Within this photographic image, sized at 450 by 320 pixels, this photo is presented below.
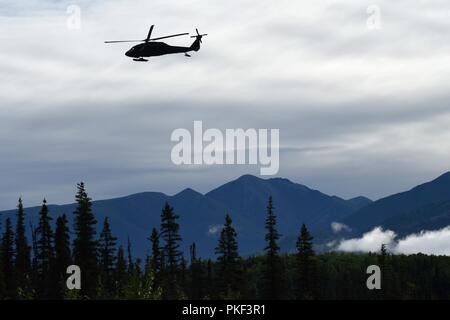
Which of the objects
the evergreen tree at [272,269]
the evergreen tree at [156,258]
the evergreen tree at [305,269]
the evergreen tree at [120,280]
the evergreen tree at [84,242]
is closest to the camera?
the evergreen tree at [120,280]

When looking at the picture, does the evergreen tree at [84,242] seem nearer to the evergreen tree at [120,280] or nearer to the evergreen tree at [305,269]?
the evergreen tree at [120,280]

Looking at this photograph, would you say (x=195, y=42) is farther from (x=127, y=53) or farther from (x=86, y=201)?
(x=86, y=201)

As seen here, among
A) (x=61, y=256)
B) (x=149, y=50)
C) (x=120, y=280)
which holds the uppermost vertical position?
(x=149, y=50)

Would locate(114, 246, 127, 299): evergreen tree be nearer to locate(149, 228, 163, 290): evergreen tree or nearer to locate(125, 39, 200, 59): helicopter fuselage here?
locate(149, 228, 163, 290): evergreen tree

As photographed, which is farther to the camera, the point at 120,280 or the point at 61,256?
the point at 61,256

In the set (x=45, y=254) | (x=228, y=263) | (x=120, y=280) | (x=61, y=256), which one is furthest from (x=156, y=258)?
(x=120, y=280)

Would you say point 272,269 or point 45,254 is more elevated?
point 45,254

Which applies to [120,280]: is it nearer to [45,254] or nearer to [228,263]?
[228,263]

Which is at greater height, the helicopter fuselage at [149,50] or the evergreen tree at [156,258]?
the helicopter fuselage at [149,50]

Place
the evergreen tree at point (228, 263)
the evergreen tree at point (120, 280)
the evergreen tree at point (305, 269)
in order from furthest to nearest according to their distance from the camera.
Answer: the evergreen tree at point (305, 269) → the evergreen tree at point (228, 263) → the evergreen tree at point (120, 280)

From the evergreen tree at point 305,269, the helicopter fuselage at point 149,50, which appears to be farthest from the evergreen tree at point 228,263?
the helicopter fuselage at point 149,50

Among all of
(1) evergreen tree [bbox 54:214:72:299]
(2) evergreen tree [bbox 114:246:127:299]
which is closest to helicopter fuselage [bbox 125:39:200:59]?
(2) evergreen tree [bbox 114:246:127:299]
